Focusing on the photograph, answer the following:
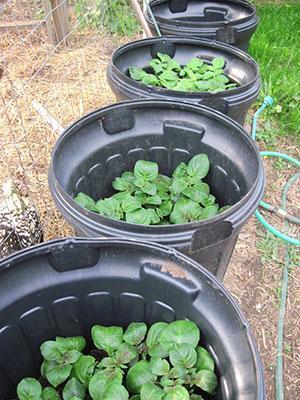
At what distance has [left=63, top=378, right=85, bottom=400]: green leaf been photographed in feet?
3.38

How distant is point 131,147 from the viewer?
5.49 ft

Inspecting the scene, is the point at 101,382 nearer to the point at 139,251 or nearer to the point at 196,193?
the point at 139,251

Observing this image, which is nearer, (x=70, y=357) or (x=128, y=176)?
(x=70, y=357)

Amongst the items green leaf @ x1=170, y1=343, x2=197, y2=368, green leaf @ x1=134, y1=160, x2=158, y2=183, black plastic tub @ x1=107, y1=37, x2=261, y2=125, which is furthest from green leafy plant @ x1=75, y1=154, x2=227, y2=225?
green leaf @ x1=170, y1=343, x2=197, y2=368

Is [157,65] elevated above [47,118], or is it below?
above

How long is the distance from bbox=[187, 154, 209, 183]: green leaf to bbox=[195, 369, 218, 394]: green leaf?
2.50 ft

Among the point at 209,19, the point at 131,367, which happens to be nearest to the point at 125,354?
the point at 131,367

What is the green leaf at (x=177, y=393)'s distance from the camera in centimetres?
97

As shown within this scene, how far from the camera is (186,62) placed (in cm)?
217

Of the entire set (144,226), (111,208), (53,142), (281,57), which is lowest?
(281,57)

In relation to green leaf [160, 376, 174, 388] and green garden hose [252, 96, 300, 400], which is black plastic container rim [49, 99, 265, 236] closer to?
green leaf [160, 376, 174, 388]

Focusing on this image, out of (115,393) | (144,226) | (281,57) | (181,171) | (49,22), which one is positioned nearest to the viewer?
(115,393)

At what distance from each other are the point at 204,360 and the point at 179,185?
2.36 feet

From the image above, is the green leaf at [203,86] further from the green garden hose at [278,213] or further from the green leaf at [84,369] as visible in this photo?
the green leaf at [84,369]
